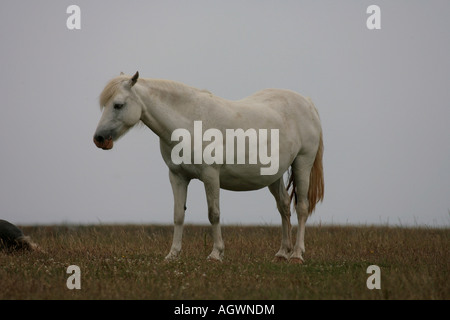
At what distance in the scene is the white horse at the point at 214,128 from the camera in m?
9.01

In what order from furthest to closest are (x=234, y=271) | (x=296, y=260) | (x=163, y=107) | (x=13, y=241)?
(x=13, y=241)
(x=296, y=260)
(x=163, y=107)
(x=234, y=271)

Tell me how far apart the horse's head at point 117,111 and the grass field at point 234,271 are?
195 cm

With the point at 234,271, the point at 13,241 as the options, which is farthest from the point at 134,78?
the point at 13,241

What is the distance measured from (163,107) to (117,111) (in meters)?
0.77

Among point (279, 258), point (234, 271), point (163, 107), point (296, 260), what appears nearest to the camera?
point (234, 271)

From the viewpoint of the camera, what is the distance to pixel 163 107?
9.29 m

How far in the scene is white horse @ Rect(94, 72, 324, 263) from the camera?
901 cm

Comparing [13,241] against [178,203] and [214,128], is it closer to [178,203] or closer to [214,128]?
[178,203]

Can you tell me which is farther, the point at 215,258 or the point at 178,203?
the point at 178,203

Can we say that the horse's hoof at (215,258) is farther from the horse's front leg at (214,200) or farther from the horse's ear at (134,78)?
the horse's ear at (134,78)

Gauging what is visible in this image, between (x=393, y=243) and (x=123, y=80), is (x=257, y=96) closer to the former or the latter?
(x=123, y=80)

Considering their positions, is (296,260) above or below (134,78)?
below

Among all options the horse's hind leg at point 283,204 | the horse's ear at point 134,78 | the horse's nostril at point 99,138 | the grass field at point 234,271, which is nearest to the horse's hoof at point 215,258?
the grass field at point 234,271

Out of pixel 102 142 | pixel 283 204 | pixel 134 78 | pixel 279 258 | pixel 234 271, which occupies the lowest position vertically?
pixel 279 258
